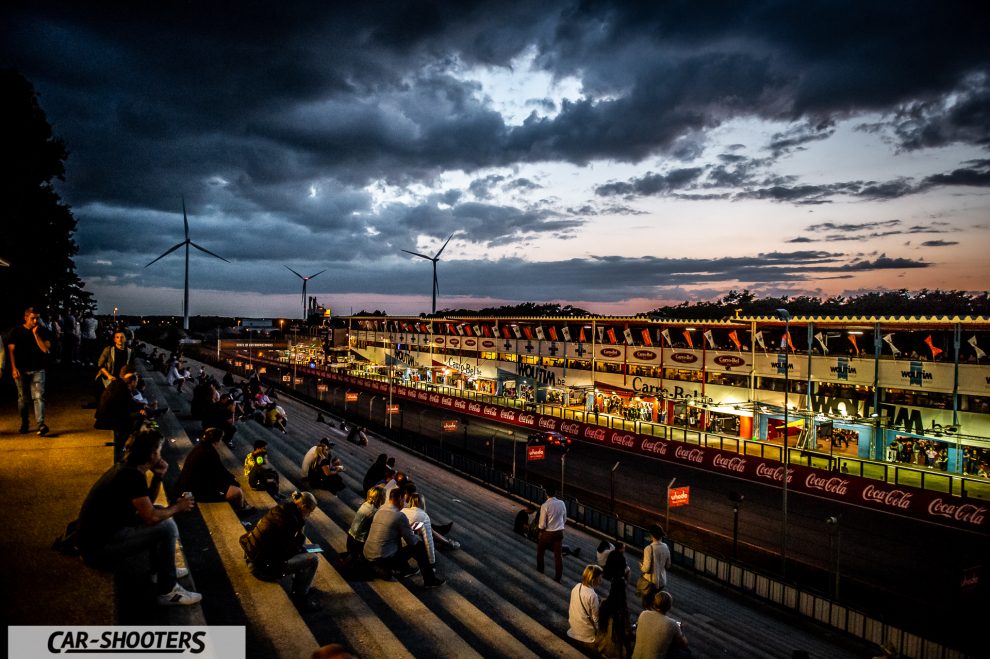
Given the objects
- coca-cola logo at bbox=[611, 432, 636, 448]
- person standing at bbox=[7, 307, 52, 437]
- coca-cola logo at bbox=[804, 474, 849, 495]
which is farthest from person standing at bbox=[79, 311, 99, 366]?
coca-cola logo at bbox=[804, 474, 849, 495]

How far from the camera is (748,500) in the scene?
23.5 m

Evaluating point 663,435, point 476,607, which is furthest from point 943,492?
point 476,607

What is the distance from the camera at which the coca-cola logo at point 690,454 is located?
82.8ft

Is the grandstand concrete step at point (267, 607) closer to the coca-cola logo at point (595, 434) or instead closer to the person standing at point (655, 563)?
the person standing at point (655, 563)

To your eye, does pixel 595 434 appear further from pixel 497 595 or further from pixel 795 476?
pixel 497 595

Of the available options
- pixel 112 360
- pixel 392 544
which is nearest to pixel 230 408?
pixel 112 360

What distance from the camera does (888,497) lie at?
18.7 meters

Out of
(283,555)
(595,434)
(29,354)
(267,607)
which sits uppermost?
(29,354)

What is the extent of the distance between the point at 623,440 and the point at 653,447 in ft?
6.36

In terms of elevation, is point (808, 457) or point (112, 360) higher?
point (112, 360)

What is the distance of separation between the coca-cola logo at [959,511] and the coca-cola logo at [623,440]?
13212 millimetres

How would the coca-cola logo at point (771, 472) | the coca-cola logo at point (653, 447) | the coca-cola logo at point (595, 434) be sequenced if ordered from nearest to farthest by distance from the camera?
1. the coca-cola logo at point (771, 472)
2. the coca-cola logo at point (653, 447)
3. the coca-cola logo at point (595, 434)

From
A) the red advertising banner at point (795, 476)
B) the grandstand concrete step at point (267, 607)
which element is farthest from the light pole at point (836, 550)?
the grandstand concrete step at point (267, 607)

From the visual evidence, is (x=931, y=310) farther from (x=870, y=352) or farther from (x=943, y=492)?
(x=943, y=492)
